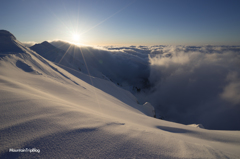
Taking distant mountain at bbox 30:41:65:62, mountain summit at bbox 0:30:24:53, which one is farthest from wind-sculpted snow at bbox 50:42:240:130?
mountain summit at bbox 0:30:24:53

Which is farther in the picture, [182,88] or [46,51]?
[182,88]

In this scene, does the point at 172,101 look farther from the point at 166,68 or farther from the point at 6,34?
the point at 6,34

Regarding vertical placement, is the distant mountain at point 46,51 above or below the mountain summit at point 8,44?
above

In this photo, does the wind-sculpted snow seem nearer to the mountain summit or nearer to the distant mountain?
the distant mountain

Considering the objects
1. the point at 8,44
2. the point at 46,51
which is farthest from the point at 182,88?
the point at 8,44

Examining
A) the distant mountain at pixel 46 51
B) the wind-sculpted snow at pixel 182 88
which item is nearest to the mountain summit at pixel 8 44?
the distant mountain at pixel 46 51

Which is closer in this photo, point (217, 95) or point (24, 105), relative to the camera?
point (24, 105)

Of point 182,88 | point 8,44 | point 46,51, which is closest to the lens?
point 8,44

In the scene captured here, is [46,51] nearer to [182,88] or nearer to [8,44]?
[8,44]

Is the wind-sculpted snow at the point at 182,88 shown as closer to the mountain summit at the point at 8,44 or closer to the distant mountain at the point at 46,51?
the distant mountain at the point at 46,51

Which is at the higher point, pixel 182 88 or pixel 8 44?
pixel 8 44

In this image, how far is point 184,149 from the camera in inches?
59.0

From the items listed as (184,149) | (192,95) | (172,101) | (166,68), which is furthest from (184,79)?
(184,149)

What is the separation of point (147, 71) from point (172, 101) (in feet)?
150
